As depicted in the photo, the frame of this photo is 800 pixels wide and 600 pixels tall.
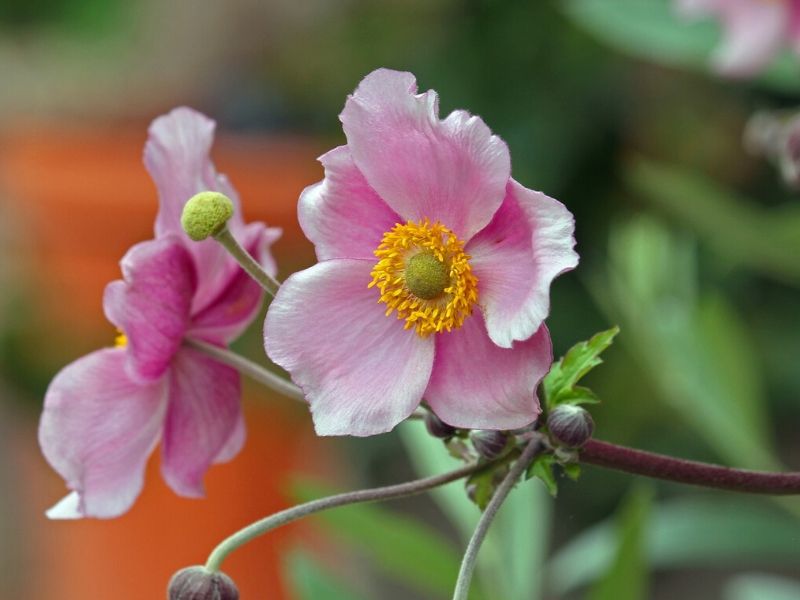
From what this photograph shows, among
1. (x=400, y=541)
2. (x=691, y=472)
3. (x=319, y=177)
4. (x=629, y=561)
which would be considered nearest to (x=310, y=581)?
(x=400, y=541)

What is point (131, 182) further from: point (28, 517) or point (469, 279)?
point (469, 279)

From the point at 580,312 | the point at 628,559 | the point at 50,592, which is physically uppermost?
the point at 628,559

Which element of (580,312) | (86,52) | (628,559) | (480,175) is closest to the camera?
(480,175)

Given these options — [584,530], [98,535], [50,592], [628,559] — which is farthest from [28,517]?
[628,559]

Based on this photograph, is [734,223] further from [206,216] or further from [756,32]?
[206,216]

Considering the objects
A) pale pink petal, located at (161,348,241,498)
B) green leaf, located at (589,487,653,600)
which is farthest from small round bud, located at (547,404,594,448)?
green leaf, located at (589,487,653,600)

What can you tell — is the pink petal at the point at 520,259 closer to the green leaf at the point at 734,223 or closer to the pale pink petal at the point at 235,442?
the pale pink petal at the point at 235,442
